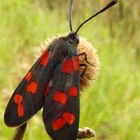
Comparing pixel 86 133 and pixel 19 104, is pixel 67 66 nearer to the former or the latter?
pixel 19 104

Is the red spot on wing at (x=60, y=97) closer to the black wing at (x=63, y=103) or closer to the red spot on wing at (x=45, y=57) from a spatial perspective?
the black wing at (x=63, y=103)

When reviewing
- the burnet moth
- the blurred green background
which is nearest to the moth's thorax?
the burnet moth

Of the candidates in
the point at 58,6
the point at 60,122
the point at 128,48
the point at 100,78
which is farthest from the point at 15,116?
the point at 58,6

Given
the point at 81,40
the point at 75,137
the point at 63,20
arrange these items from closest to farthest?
the point at 75,137, the point at 81,40, the point at 63,20

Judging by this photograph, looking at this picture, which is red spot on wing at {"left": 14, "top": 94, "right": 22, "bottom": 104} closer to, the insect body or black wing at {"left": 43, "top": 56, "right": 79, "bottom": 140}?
the insect body

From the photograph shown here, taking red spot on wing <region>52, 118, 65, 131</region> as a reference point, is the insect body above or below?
above

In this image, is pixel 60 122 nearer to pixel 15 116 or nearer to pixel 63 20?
pixel 15 116

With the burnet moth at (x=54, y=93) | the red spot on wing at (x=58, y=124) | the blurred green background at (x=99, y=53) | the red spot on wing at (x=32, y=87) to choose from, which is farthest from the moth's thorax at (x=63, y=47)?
the blurred green background at (x=99, y=53)
